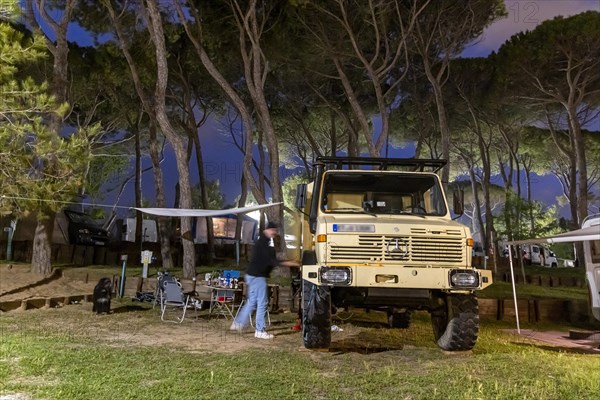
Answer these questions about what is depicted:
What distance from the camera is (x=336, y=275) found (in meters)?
5.21

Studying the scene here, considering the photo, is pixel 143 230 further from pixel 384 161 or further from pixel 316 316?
pixel 316 316

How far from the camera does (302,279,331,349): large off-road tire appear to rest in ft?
18.1

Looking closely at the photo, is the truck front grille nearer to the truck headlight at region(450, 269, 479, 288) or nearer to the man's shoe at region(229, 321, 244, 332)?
the truck headlight at region(450, 269, 479, 288)

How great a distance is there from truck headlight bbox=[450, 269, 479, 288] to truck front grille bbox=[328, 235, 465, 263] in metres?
0.14

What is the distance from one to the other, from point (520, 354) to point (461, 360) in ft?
2.81

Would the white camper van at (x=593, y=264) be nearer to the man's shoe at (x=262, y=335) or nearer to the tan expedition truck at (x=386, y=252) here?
the tan expedition truck at (x=386, y=252)

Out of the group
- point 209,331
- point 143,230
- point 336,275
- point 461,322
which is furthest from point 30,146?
point 143,230

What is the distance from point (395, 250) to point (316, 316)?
115 cm

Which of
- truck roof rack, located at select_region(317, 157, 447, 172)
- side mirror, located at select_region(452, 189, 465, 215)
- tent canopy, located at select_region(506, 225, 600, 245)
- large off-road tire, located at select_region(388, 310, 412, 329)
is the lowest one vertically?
large off-road tire, located at select_region(388, 310, 412, 329)

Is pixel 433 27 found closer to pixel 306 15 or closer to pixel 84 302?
pixel 306 15

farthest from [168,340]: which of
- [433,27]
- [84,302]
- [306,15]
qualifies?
[433,27]

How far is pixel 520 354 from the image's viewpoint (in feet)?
18.9

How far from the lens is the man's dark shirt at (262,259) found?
664 cm

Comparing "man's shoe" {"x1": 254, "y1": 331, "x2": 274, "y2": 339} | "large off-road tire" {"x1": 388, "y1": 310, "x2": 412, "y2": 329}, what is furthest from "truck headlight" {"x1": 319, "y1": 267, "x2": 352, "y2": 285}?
"large off-road tire" {"x1": 388, "y1": 310, "x2": 412, "y2": 329}
